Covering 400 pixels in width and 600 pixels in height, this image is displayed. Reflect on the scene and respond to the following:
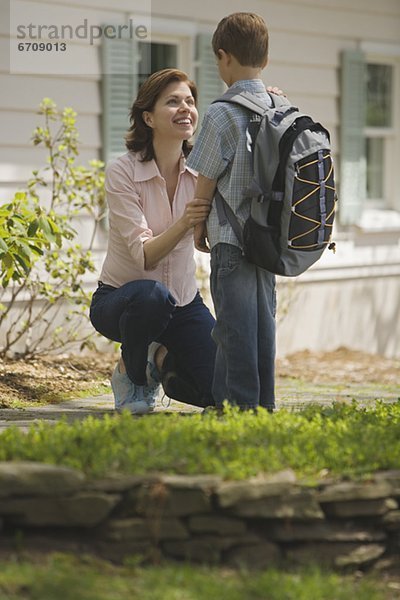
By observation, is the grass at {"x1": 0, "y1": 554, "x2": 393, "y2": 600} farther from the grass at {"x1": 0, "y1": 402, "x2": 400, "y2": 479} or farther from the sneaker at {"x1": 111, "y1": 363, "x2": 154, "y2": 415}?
the sneaker at {"x1": 111, "y1": 363, "x2": 154, "y2": 415}

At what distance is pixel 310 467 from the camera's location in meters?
4.29

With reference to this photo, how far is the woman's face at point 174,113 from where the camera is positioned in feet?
20.1

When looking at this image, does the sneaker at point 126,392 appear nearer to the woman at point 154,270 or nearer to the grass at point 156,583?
the woman at point 154,270

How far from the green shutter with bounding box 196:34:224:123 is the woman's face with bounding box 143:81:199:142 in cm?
435

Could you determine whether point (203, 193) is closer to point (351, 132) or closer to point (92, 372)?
point (92, 372)

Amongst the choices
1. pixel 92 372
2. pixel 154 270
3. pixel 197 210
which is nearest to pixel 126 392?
pixel 154 270

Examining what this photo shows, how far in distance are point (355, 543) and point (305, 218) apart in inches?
64.0

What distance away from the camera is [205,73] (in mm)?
10516

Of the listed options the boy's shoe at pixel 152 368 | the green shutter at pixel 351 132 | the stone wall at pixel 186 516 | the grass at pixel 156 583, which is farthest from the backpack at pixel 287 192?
the green shutter at pixel 351 132

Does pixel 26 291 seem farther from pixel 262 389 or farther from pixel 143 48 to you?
pixel 262 389

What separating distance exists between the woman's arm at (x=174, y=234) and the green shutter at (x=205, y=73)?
474 cm

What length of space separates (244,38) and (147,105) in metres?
0.88

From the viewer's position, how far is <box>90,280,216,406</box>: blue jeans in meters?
6.00

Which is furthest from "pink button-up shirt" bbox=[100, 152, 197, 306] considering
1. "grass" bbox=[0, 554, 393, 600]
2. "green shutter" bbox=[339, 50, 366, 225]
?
"green shutter" bbox=[339, 50, 366, 225]
